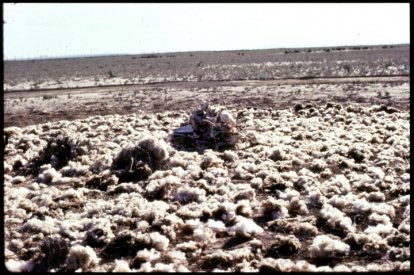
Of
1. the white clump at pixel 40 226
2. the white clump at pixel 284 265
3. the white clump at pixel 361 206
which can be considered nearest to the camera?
the white clump at pixel 284 265

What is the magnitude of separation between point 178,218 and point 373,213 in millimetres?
2636

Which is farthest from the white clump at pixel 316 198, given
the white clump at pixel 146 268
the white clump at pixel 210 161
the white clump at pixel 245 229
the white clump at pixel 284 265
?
the white clump at pixel 146 268

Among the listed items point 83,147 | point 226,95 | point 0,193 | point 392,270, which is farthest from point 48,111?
point 392,270

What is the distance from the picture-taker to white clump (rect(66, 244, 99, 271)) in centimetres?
491

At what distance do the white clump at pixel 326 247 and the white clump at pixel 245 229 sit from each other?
0.83 metres

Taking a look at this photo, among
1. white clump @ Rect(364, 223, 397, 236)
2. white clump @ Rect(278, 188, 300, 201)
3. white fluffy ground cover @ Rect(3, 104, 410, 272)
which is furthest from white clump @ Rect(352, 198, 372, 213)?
white clump @ Rect(278, 188, 300, 201)

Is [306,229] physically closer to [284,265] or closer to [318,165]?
[284,265]

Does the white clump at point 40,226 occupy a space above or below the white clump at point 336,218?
below

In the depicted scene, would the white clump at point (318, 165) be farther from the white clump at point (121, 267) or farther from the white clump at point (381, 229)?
the white clump at point (121, 267)

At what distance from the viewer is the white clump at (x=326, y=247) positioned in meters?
4.99

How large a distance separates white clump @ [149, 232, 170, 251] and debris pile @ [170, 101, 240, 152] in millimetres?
4970

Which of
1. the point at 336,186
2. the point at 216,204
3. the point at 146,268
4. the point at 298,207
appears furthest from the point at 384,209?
the point at 146,268

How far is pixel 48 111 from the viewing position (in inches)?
779

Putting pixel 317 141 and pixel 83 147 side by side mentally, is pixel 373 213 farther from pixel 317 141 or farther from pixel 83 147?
pixel 83 147
